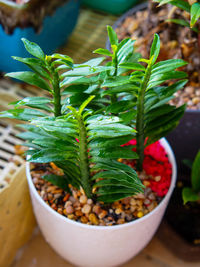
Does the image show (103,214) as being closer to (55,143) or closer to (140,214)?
(140,214)

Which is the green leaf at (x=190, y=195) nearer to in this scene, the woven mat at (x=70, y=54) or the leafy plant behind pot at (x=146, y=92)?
the leafy plant behind pot at (x=146, y=92)

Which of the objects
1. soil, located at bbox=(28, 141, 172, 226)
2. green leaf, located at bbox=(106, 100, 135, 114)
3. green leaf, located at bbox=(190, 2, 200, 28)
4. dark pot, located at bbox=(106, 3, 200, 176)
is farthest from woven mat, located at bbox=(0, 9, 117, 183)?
green leaf, located at bbox=(190, 2, 200, 28)

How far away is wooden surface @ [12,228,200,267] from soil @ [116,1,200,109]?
1.18ft

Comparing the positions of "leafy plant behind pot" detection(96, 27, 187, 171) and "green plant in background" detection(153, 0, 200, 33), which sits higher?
"green plant in background" detection(153, 0, 200, 33)

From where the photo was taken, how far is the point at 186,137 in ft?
2.89

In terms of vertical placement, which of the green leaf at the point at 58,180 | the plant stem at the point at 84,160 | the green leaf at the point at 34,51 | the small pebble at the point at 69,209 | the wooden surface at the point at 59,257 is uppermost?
the green leaf at the point at 34,51

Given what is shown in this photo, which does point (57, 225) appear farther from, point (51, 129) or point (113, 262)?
point (51, 129)

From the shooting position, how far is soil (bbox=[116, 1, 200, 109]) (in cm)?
87

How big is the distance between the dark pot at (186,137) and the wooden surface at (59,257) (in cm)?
21

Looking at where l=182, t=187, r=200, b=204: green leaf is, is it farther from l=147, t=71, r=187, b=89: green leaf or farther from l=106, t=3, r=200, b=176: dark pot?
l=147, t=71, r=187, b=89: green leaf

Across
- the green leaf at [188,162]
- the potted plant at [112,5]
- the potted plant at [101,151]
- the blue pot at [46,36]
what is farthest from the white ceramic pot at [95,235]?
the potted plant at [112,5]

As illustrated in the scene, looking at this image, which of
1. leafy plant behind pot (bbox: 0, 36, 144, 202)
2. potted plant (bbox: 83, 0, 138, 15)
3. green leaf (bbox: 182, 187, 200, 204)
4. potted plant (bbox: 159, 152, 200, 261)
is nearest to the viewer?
leafy plant behind pot (bbox: 0, 36, 144, 202)

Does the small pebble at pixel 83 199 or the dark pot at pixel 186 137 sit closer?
the small pebble at pixel 83 199

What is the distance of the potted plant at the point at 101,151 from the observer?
0.55 metres
